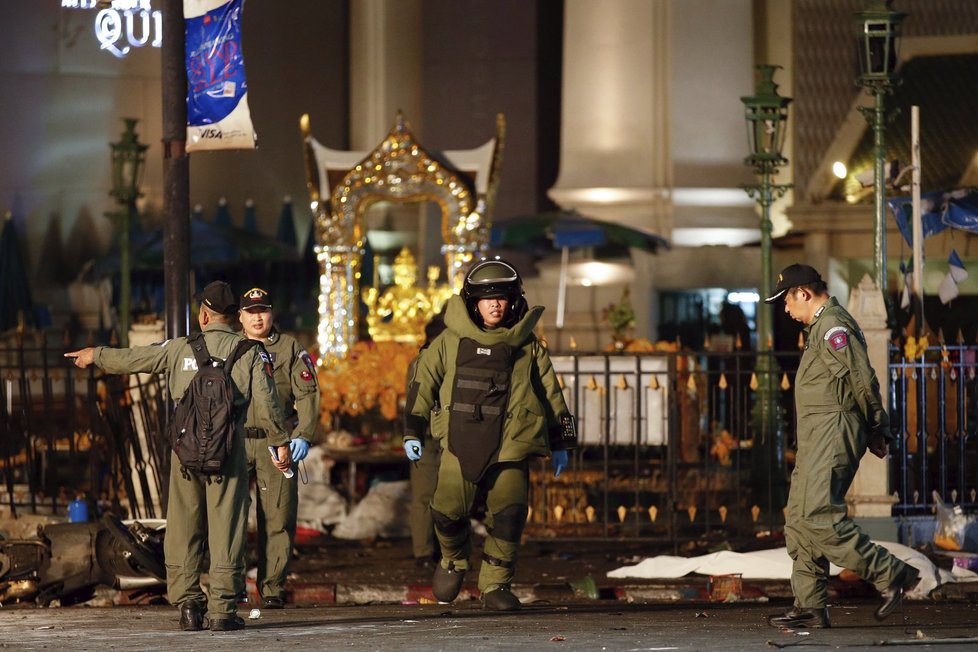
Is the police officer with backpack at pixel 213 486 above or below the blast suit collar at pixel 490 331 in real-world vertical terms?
below

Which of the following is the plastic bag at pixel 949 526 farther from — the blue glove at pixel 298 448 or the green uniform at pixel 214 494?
the green uniform at pixel 214 494

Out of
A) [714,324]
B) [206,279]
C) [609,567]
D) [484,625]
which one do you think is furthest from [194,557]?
[206,279]

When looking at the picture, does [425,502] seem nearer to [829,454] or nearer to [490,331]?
[490,331]

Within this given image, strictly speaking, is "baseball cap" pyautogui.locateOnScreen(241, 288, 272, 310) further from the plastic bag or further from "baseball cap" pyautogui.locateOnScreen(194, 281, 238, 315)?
the plastic bag

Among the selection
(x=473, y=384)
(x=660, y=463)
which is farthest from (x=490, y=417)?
(x=660, y=463)

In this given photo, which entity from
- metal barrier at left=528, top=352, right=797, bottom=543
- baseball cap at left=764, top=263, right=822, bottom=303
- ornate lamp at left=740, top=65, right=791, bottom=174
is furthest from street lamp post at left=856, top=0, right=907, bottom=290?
baseball cap at left=764, top=263, right=822, bottom=303

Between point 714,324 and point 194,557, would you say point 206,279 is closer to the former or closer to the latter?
point 714,324

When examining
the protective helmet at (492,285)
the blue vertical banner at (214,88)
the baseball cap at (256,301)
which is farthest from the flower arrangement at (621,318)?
the protective helmet at (492,285)

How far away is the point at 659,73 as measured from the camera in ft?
81.4

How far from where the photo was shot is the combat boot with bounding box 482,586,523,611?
1137cm

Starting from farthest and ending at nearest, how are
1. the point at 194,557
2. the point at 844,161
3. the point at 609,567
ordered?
1. the point at 844,161
2. the point at 609,567
3. the point at 194,557

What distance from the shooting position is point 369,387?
18484 millimetres

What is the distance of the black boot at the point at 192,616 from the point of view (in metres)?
10.8

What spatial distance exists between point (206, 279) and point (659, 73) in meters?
8.21
